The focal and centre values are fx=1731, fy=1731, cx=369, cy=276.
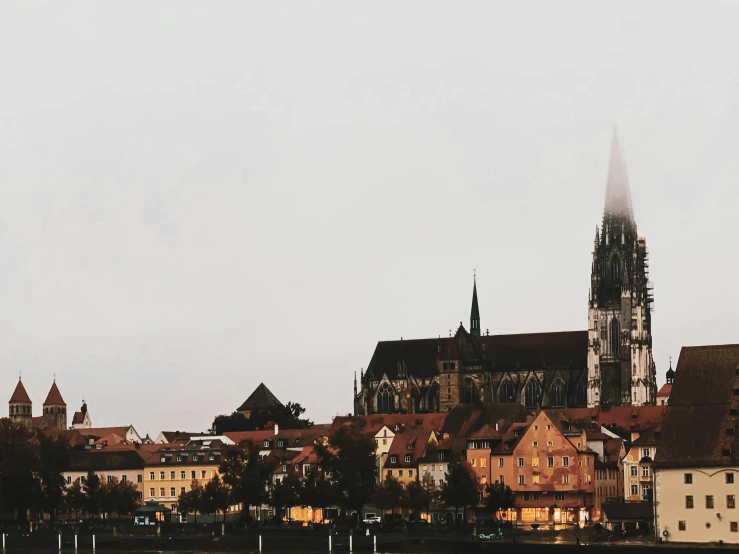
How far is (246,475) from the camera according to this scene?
141625mm

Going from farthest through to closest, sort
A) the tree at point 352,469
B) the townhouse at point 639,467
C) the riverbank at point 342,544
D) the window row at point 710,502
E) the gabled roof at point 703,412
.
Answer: the townhouse at point 639,467
the tree at point 352,469
the gabled roof at point 703,412
the riverbank at point 342,544
the window row at point 710,502

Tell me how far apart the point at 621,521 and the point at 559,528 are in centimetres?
1208

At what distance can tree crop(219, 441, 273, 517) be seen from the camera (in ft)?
462

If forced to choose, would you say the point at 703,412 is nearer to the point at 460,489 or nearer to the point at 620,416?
the point at 460,489

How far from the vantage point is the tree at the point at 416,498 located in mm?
140500

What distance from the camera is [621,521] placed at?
11938 cm

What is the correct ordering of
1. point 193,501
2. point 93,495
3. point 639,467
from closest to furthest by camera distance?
1. point 639,467
2. point 193,501
3. point 93,495

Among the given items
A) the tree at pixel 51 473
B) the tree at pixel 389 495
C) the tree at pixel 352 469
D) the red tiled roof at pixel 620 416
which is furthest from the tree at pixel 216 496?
the red tiled roof at pixel 620 416

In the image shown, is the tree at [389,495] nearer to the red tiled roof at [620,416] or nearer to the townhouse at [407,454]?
the townhouse at [407,454]

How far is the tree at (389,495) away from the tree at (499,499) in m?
7.13

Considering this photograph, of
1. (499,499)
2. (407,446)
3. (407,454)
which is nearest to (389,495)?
(499,499)

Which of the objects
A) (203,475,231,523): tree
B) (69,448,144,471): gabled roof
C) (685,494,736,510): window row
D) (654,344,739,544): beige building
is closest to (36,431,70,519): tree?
(203,475,231,523): tree

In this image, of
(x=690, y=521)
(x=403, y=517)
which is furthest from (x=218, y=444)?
(x=690, y=521)

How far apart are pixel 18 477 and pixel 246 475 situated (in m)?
22.0
